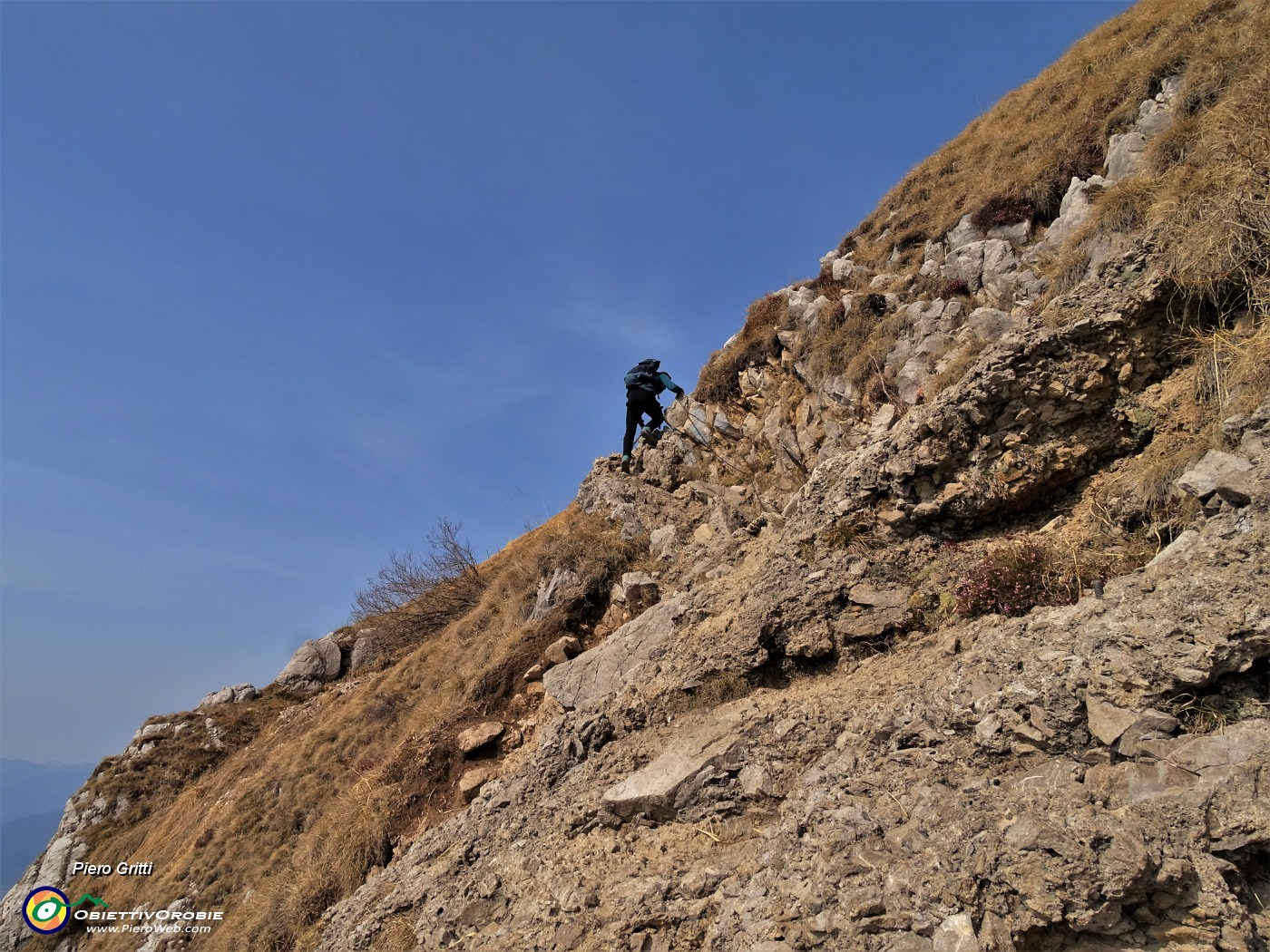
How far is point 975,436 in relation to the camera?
7359 millimetres

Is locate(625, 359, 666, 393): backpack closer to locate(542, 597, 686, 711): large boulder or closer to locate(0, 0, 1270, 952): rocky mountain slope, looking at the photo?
locate(0, 0, 1270, 952): rocky mountain slope

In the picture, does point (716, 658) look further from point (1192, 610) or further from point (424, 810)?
point (424, 810)

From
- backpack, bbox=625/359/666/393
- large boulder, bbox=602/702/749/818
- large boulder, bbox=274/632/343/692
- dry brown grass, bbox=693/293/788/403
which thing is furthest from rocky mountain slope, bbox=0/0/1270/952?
large boulder, bbox=274/632/343/692

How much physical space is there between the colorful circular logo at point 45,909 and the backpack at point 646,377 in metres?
20.1

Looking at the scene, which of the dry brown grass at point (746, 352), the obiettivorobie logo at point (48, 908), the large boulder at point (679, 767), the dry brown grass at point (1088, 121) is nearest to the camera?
the large boulder at point (679, 767)

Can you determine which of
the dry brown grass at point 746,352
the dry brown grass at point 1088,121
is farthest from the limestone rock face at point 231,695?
the dry brown grass at point 1088,121

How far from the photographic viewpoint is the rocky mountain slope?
3.76 metres

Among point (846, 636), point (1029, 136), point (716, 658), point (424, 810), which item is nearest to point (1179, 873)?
point (846, 636)

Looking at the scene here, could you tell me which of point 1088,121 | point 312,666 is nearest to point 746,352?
point 1088,121

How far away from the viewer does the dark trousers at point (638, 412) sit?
16.7m

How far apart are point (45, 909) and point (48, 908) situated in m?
0.06

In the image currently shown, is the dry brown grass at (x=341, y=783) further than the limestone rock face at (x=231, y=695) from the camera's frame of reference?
No

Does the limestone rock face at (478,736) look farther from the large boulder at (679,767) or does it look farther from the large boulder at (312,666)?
the large boulder at (312,666)

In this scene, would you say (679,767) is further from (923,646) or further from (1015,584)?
(1015,584)
